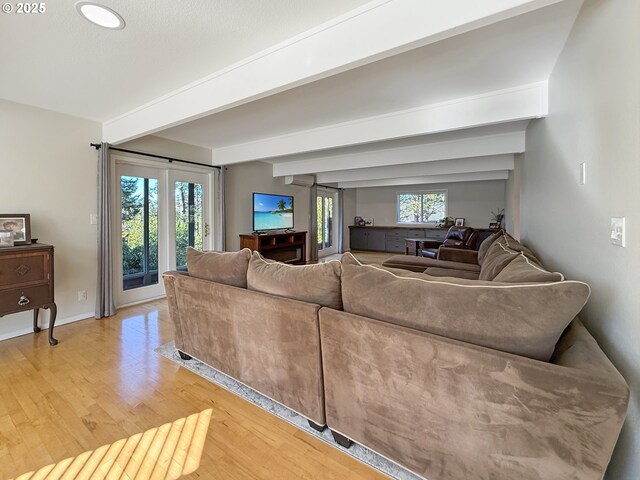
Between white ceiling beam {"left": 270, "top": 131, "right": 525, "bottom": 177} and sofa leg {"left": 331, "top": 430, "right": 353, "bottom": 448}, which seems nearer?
sofa leg {"left": 331, "top": 430, "right": 353, "bottom": 448}

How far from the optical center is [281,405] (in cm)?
186

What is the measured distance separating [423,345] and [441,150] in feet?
12.4

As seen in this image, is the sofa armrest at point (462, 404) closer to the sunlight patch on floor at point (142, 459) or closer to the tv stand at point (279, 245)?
the sunlight patch on floor at point (142, 459)

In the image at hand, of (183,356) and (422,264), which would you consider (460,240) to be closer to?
(422,264)

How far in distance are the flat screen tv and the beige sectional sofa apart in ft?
13.6

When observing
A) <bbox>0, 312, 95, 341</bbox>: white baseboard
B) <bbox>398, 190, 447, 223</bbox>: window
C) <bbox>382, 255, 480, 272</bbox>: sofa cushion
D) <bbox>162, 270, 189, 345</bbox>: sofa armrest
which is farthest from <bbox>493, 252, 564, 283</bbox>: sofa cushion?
<bbox>398, 190, 447, 223</bbox>: window

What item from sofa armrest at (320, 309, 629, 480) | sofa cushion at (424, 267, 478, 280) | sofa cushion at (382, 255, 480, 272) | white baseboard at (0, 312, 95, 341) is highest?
sofa cushion at (382, 255, 480, 272)

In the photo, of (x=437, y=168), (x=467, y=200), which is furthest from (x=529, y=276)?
(x=467, y=200)

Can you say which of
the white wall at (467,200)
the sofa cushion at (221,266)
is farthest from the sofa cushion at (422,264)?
the white wall at (467,200)

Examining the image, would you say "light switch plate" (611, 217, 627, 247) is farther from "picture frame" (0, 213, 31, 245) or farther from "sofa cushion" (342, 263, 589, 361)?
"picture frame" (0, 213, 31, 245)

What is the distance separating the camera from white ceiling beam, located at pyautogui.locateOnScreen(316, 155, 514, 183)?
203 inches

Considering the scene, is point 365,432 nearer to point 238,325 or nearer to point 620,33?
point 238,325

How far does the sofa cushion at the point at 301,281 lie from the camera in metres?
1.55

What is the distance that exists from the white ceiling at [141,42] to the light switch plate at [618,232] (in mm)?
1574
